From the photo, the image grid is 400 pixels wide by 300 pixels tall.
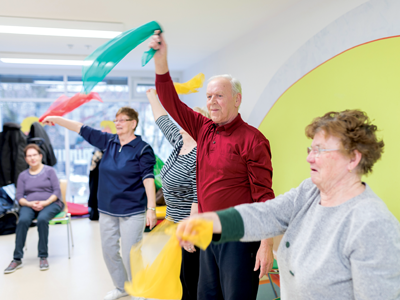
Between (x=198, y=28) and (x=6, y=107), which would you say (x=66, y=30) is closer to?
(x=198, y=28)

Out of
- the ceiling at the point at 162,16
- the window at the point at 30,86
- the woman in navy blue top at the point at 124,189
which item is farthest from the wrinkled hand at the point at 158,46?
the window at the point at 30,86

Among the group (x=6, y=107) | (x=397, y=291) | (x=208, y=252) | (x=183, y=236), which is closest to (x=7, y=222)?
(x=6, y=107)

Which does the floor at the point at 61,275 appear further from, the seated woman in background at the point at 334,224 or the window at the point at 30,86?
the window at the point at 30,86

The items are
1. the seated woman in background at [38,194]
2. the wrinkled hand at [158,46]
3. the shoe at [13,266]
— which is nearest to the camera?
the wrinkled hand at [158,46]

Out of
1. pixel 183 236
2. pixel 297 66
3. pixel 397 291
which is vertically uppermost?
pixel 297 66

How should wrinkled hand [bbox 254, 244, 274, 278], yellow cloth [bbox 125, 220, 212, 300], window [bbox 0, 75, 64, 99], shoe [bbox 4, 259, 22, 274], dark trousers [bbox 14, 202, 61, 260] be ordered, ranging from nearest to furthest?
1. yellow cloth [bbox 125, 220, 212, 300]
2. wrinkled hand [bbox 254, 244, 274, 278]
3. shoe [bbox 4, 259, 22, 274]
4. dark trousers [bbox 14, 202, 61, 260]
5. window [bbox 0, 75, 64, 99]

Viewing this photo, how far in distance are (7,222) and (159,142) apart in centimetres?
386

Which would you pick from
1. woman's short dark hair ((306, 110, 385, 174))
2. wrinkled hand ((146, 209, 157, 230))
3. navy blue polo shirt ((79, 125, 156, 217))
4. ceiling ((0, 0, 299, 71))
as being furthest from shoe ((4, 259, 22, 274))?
woman's short dark hair ((306, 110, 385, 174))

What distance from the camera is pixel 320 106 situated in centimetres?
332

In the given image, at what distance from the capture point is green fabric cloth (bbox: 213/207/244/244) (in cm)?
114

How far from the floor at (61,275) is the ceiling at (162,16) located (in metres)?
3.04

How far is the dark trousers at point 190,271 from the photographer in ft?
7.77

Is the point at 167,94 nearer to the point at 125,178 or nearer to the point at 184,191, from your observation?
the point at 184,191

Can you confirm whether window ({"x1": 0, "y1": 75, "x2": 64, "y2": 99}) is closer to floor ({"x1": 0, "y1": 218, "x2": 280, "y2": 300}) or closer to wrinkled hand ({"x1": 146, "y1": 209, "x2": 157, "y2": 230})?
floor ({"x1": 0, "y1": 218, "x2": 280, "y2": 300})
